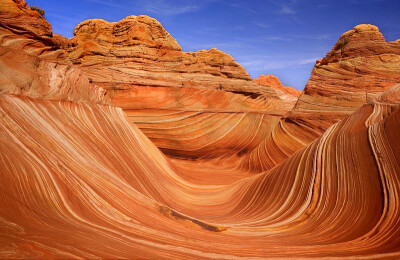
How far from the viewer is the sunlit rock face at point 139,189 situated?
8.52ft

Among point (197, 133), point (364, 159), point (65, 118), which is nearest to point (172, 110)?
point (197, 133)

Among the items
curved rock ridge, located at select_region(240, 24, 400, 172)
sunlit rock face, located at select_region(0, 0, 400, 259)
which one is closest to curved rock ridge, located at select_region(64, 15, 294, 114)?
curved rock ridge, located at select_region(240, 24, 400, 172)

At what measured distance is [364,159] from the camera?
4387mm

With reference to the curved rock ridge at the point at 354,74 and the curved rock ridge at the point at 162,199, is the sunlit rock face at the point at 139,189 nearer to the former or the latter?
the curved rock ridge at the point at 162,199

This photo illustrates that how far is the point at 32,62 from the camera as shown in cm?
554

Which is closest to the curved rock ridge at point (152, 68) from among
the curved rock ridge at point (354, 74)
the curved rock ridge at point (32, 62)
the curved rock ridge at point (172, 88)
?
the curved rock ridge at point (172, 88)

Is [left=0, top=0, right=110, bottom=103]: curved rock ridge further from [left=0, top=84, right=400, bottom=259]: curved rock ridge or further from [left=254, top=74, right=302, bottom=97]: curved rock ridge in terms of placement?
[left=254, top=74, right=302, bottom=97]: curved rock ridge

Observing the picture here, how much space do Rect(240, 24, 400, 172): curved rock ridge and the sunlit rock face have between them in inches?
127

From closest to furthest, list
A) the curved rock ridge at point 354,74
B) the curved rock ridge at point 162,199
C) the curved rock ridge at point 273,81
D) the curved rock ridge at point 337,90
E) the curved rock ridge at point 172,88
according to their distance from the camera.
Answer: the curved rock ridge at point 162,199, the curved rock ridge at point 337,90, the curved rock ridge at point 354,74, the curved rock ridge at point 172,88, the curved rock ridge at point 273,81

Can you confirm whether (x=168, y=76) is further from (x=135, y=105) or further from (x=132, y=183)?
(x=132, y=183)

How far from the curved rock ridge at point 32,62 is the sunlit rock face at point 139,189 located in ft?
0.09

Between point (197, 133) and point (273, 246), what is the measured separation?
861cm

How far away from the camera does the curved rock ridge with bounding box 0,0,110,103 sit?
4.77 m

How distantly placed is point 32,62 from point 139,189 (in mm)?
3137
